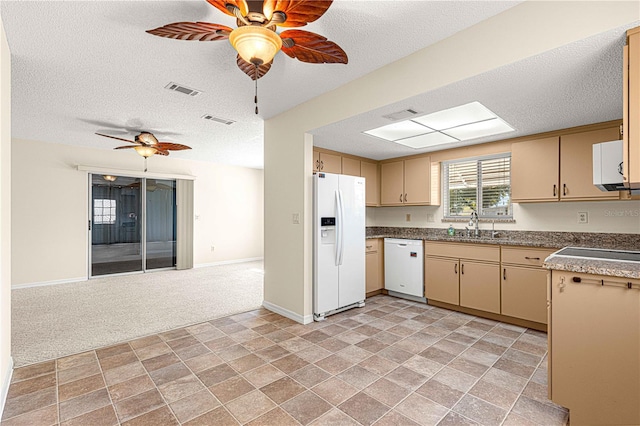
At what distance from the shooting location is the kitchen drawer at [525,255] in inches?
128

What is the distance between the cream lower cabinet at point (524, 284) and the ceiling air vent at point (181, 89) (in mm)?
3806

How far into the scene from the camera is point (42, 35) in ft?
7.17

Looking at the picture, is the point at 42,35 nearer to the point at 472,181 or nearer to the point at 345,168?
the point at 345,168

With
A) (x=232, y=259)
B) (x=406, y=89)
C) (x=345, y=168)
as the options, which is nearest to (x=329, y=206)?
(x=345, y=168)

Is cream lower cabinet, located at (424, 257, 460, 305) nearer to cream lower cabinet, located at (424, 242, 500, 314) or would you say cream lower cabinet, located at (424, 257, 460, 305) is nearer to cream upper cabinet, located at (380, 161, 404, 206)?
cream lower cabinet, located at (424, 242, 500, 314)

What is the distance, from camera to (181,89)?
3.12m

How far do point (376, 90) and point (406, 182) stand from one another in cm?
247

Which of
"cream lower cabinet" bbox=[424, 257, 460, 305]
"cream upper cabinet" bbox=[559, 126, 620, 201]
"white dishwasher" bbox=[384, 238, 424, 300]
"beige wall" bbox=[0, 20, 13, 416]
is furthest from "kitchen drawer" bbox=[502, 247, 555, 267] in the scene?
→ "beige wall" bbox=[0, 20, 13, 416]

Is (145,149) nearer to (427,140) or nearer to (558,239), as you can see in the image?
(427,140)

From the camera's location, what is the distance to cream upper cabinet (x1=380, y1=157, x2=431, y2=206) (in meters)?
4.67

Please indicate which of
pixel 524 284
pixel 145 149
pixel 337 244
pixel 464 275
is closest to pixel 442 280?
pixel 464 275

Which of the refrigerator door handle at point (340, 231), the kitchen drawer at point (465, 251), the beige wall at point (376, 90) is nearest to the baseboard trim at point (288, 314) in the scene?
the beige wall at point (376, 90)

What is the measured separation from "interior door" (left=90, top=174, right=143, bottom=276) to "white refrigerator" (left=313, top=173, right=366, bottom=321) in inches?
186

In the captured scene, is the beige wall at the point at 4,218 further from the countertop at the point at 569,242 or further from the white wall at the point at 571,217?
the white wall at the point at 571,217
